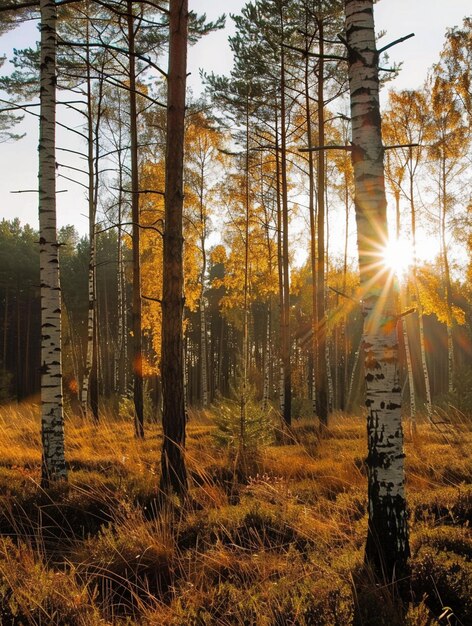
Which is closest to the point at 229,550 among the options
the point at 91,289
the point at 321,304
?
the point at 321,304

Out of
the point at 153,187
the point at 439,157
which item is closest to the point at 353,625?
the point at 153,187

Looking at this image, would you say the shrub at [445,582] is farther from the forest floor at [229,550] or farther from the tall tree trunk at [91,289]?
the tall tree trunk at [91,289]

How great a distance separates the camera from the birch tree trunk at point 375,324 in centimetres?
337

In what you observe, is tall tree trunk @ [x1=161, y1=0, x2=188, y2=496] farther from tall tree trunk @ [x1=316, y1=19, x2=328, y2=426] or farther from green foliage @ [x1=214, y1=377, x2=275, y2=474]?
tall tree trunk @ [x1=316, y1=19, x2=328, y2=426]

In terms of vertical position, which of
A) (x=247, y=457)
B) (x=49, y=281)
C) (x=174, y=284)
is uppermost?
(x=49, y=281)

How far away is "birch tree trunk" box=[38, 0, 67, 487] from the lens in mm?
6047

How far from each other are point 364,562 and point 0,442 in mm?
7158

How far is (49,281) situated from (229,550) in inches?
157

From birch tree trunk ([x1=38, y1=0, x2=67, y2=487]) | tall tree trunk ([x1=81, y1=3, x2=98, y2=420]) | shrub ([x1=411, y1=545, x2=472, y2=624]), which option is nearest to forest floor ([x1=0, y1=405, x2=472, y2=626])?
shrub ([x1=411, y1=545, x2=472, y2=624])

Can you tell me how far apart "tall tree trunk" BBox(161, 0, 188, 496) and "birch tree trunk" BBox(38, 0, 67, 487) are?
4.77 feet

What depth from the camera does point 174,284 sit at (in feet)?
18.8

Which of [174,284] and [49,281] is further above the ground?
[49,281]

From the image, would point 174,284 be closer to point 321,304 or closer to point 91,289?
point 321,304

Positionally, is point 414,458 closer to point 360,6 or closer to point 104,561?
point 104,561
